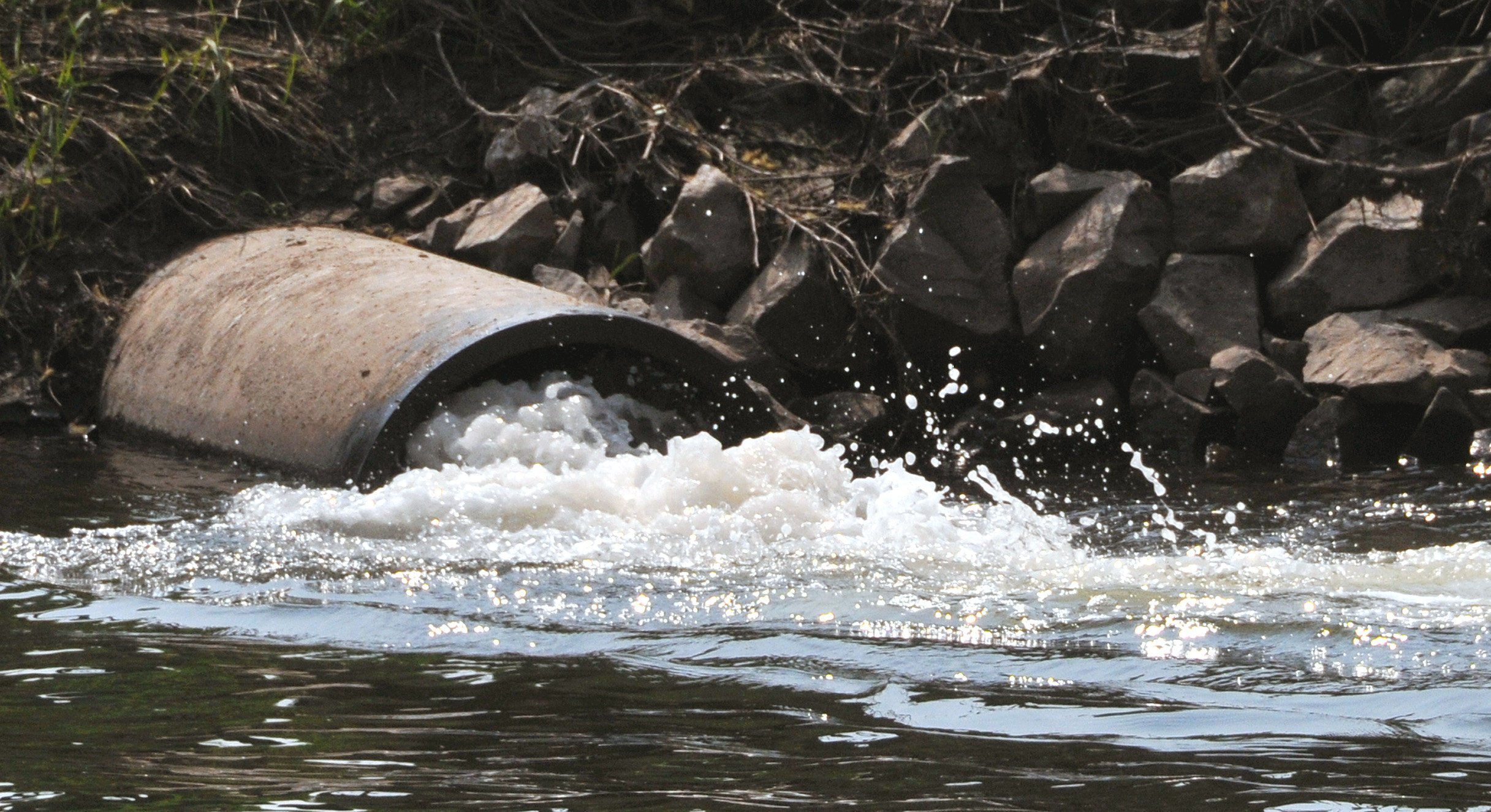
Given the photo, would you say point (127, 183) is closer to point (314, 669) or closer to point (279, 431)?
point (279, 431)

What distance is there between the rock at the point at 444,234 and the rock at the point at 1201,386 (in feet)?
8.97

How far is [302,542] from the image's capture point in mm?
3895

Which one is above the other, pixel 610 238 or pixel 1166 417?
pixel 610 238

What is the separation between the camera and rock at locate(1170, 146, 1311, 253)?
5.98 metres

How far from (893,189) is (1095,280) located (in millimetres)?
916

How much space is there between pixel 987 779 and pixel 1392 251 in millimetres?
4372

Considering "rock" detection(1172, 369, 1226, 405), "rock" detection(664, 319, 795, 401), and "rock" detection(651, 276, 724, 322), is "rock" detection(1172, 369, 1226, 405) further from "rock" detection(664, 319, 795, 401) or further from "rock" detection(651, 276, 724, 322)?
"rock" detection(651, 276, 724, 322)

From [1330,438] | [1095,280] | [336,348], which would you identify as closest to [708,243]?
[1095,280]

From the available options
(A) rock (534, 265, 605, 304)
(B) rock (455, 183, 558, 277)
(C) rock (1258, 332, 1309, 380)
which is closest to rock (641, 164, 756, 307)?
Answer: (A) rock (534, 265, 605, 304)

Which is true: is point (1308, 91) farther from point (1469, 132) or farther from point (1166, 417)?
point (1166, 417)

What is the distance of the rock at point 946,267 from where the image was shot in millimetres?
6008

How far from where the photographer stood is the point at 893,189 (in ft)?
21.0

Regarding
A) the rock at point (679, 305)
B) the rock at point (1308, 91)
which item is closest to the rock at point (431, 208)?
the rock at point (679, 305)

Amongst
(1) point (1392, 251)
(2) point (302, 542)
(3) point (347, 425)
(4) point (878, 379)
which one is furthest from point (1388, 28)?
(2) point (302, 542)
